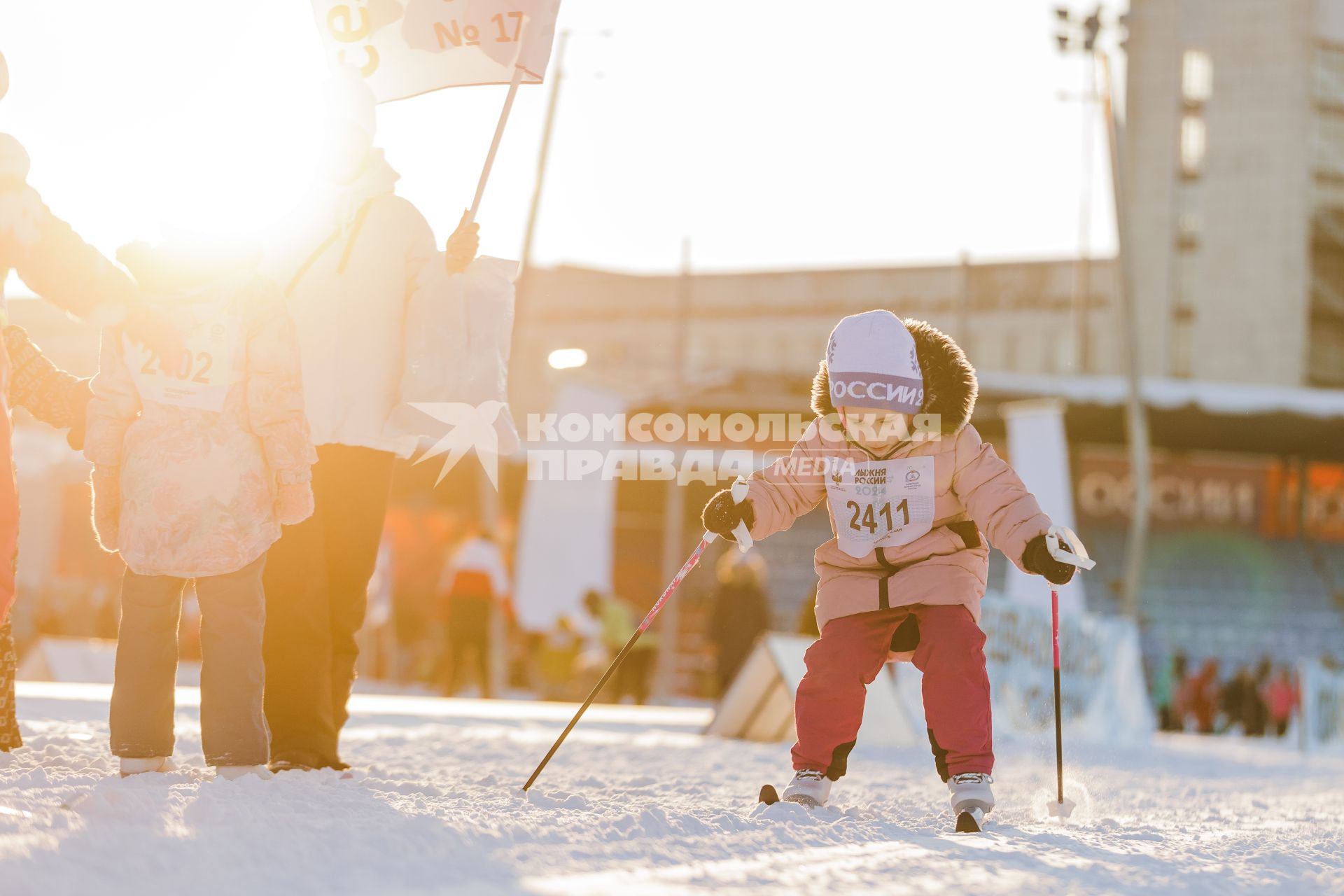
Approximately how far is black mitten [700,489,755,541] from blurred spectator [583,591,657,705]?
1008 centimetres

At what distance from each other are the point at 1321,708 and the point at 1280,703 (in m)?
5.80

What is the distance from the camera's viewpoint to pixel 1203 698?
818 inches

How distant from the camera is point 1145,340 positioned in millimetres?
39688

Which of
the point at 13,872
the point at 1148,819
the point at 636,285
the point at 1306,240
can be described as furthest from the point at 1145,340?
the point at 13,872

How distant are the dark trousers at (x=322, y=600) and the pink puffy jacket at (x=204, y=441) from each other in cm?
31

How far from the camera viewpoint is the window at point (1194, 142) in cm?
3969

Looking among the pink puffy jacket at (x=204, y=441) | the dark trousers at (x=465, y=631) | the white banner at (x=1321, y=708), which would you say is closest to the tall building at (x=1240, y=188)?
the white banner at (x=1321, y=708)

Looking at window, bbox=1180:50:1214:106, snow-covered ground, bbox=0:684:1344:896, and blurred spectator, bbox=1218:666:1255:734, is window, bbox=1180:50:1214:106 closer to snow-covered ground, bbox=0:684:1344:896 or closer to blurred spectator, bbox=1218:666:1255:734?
blurred spectator, bbox=1218:666:1255:734

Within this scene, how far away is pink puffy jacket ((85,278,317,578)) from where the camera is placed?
3688mm

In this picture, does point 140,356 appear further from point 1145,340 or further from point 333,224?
point 1145,340

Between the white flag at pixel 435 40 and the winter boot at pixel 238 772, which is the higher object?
the white flag at pixel 435 40

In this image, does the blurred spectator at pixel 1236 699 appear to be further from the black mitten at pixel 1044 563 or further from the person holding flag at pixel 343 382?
the person holding flag at pixel 343 382

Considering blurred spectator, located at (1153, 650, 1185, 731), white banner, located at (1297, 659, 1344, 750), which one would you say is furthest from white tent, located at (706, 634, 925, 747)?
blurred spectator, located at (1153, 650, 1185, 731)

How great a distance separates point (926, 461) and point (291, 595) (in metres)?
1.58
